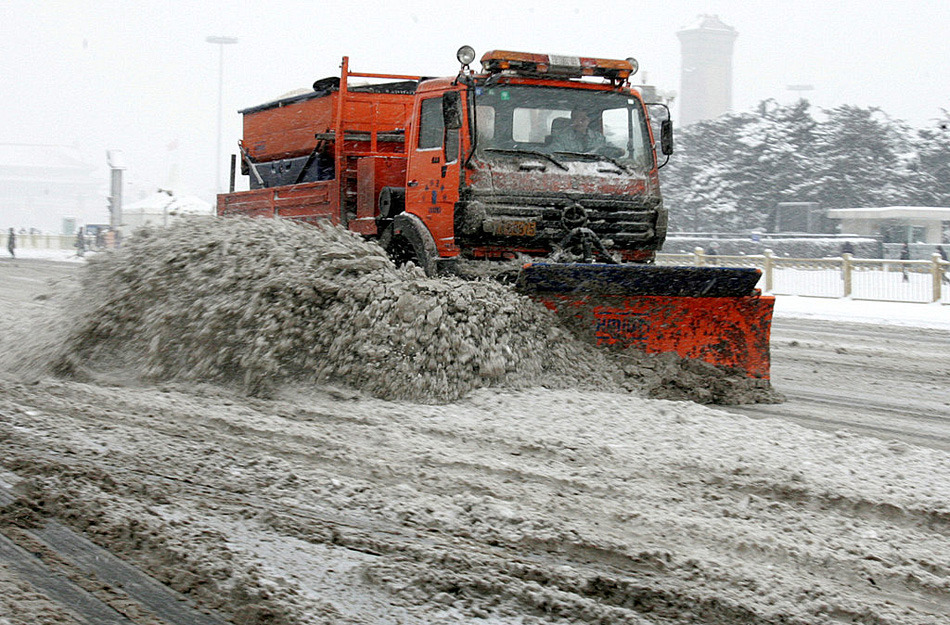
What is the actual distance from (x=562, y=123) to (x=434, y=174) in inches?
45.6

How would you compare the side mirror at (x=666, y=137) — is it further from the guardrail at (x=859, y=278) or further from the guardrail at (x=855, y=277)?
the guardrail at (x=859, y=278)

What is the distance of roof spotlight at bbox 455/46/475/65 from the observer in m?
8.37

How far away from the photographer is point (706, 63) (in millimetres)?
192375

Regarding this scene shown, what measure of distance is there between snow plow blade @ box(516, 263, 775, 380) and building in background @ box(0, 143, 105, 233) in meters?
145

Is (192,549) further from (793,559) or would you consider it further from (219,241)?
(219,241)

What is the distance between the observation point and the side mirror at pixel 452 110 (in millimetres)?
8406

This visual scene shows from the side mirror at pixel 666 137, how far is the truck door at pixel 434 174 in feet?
5.89

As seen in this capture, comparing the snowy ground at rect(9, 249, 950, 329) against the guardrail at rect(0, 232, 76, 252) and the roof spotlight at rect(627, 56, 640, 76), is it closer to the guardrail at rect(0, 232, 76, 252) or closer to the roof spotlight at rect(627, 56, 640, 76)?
the roof spotlight at rect(627, 56, 640, 76)

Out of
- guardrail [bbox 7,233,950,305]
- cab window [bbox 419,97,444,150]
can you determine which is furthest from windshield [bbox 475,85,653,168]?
guardrail [bbox 7,233,950,305]

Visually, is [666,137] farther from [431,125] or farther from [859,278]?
[859,278]

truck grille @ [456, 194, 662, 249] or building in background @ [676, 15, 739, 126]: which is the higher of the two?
building in background @ [676, 15, 739, 126]

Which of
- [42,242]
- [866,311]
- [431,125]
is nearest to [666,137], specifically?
[431,125]

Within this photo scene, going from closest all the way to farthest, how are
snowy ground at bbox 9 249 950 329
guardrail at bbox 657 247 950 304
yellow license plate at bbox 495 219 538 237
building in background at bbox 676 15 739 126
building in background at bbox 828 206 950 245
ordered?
1. yellow license plate at bbox 495 219 538 237
2. snowy ground at bbox 9 249 950 329
3. guardrail at bbox 657 247 950 304
4. building in background at bbox 828 206 950 245
5. building in background at bbox 676 15 739 126

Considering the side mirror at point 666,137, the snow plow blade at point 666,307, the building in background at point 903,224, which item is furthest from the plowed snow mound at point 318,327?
the building in background at point 903,224
